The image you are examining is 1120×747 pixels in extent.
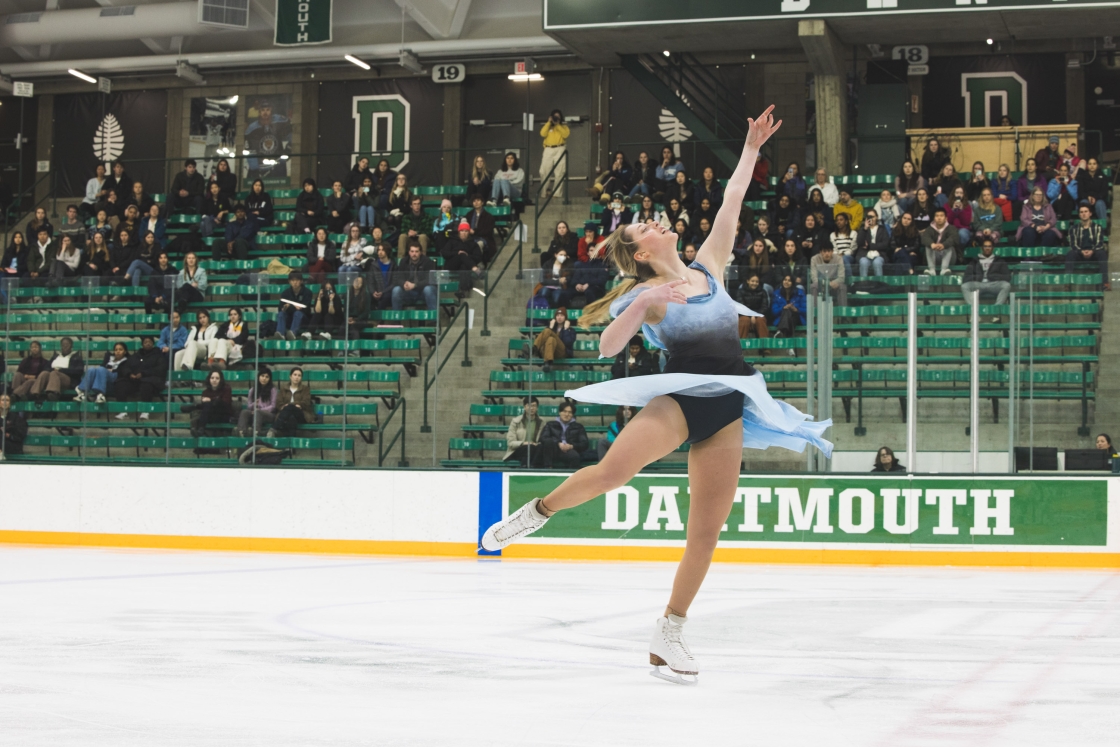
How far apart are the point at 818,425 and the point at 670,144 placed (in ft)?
62.1

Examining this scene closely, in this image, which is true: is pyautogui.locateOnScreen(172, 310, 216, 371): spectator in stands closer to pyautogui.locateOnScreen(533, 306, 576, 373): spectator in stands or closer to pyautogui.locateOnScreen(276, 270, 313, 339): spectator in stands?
pyautogui.locateOnScreen(276, 270, 313, 339): spectator in stands

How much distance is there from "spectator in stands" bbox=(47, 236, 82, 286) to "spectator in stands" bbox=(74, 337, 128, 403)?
5.93m

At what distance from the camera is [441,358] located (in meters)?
12.7

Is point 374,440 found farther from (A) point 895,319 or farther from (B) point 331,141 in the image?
(B) point 331,141

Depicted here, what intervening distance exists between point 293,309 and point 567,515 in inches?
145

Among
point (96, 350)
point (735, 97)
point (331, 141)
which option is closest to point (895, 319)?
point (96, 350)

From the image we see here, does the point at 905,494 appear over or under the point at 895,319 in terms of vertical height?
under

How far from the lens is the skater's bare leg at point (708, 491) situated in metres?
4.60

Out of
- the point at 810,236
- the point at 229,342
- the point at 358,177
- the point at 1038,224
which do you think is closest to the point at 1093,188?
the point at 1038,224

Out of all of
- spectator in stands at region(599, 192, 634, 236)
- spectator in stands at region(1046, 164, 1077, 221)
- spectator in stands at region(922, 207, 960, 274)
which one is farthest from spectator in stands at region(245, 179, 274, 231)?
spectator in stands at region(1046, 164, 1077, 221)

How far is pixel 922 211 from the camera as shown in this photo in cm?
1598

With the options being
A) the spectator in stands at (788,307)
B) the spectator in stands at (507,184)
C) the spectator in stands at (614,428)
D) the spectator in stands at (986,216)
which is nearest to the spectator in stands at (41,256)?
the spectator in stands at (507,184)

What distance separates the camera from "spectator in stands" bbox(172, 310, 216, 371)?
13125 millimetres

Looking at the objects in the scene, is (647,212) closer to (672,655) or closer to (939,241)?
(939,241)
